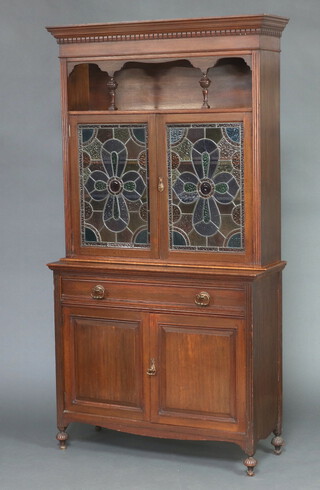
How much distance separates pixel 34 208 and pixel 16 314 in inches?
26.3

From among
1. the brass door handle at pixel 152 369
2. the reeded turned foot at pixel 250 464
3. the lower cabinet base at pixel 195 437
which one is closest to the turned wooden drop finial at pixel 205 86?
the brass door handle at pixel 152 369

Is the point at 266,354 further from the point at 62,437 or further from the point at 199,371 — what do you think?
the point at 62,437

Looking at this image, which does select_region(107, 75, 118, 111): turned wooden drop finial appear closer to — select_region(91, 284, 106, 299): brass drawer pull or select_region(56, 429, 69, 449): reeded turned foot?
select_region(91, 284, 106, 299): brass drawer pull

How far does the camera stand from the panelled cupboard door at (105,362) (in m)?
5.50

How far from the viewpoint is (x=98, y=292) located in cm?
554

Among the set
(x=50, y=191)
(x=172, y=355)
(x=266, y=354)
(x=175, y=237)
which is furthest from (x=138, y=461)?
(x=50, y=191)

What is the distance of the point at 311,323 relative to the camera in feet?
21.1

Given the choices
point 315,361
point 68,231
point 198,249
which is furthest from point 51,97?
point 315,361

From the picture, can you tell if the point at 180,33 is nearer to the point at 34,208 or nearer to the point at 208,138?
the point at 208,138

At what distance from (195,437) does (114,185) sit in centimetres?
131

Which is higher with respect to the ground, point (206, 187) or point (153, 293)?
point (206, 187)

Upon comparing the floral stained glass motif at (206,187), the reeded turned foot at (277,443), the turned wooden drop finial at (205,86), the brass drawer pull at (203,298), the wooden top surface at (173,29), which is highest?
the wooden top surface at (173,29)

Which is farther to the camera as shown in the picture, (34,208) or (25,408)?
(34,208)

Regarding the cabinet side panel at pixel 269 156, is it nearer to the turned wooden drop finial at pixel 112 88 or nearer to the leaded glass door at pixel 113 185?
the leaded glass door at pixel 113 185
